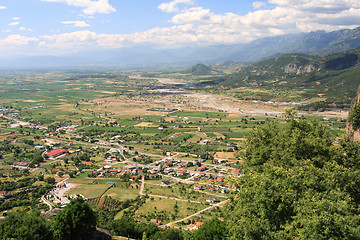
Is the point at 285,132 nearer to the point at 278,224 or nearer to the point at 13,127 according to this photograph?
the point at 278,224

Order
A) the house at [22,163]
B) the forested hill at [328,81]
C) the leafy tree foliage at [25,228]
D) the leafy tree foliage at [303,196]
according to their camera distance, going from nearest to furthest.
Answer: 1. the leafy tree foliage at [303,196]
2. the leafy tree foliage at [25,228]
3. the house at [22,163]
4. the forested hill at [328,81]

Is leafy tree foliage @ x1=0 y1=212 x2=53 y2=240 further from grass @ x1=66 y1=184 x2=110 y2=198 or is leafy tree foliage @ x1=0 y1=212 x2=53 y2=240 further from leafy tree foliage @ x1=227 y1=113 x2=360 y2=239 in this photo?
grass @ x1=66 y1=184 x2=110 y2=198

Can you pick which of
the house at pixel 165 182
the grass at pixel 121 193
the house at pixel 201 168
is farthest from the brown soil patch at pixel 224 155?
the grass at pixel 121 193

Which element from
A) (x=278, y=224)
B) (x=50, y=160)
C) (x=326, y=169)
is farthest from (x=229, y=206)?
(x=50, y=160)

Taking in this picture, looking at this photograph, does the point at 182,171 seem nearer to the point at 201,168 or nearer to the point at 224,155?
the point at 201,168

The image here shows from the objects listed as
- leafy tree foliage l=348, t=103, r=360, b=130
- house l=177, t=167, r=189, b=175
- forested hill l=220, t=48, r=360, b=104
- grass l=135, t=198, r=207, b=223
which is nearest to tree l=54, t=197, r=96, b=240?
grass l=135, t=198, r=207, b=223

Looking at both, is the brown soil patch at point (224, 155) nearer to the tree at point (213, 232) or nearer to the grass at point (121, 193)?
the grass at point (121, 193)
